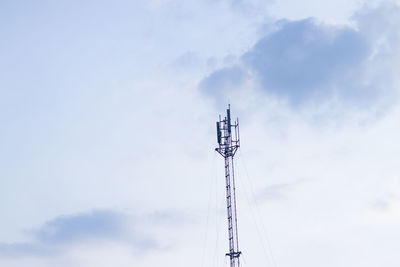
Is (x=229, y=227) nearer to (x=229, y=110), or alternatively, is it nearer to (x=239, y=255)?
(x=239, y=255)

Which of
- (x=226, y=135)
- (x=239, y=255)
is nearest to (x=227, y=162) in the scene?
(x=226, y=135)

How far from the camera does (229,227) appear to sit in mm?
144750

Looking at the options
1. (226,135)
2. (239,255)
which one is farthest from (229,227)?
(226,135)

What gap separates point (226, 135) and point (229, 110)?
3924mm

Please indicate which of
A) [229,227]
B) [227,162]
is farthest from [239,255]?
[227,162]

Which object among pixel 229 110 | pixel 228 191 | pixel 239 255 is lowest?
pixel 239 255

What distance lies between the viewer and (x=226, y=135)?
148m

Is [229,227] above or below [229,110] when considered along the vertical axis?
below

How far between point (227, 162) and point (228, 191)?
4.50m

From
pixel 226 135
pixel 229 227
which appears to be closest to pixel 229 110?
pixel 226 135

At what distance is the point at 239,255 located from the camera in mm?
142375

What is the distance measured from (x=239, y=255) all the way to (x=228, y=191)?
10456 millimetres

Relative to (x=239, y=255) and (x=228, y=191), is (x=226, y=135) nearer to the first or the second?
(x=228, y=191)

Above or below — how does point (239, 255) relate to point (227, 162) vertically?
below
